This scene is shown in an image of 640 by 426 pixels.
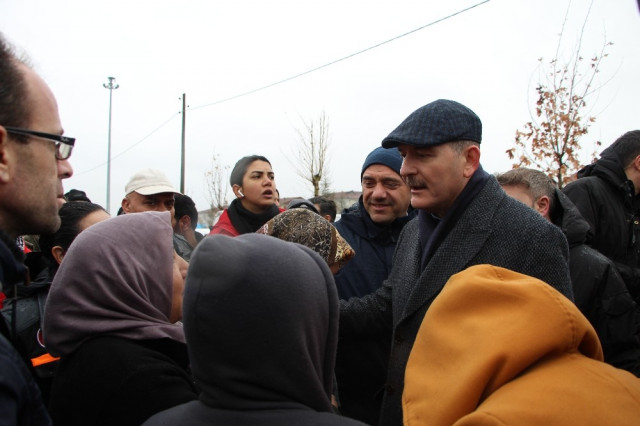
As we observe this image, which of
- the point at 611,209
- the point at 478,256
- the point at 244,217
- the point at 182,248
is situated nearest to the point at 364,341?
the point at 478,256

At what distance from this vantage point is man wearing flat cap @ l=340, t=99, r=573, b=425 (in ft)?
6.44

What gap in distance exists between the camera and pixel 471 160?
2207mm

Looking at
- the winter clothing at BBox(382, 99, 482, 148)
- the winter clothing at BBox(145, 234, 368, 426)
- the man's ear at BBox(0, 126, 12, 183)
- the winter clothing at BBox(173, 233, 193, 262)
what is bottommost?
the winter clothing at BBox(173, 233, 193, 262)

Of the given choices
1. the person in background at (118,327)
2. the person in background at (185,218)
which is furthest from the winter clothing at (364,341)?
the person in background at (185,218)

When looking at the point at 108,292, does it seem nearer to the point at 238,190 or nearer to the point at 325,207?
the point at 238,190

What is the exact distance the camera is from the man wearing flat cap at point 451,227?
1963mm

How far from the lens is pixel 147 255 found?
5.98ft

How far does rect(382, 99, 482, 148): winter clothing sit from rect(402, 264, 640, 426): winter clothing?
106cm

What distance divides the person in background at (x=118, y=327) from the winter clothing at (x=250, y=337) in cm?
31

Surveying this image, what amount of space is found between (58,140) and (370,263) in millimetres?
1918

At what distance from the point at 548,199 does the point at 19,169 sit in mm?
2850

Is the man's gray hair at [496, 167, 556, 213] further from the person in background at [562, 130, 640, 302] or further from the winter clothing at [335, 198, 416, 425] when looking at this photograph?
the winter clothing at [335, 198, 416, 425]

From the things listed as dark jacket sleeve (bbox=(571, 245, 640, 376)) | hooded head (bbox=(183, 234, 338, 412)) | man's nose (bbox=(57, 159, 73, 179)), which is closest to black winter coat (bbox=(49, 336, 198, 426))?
hooded head (bbox=(183, 234, 338, 412))

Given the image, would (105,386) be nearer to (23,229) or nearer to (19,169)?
(23,229)
